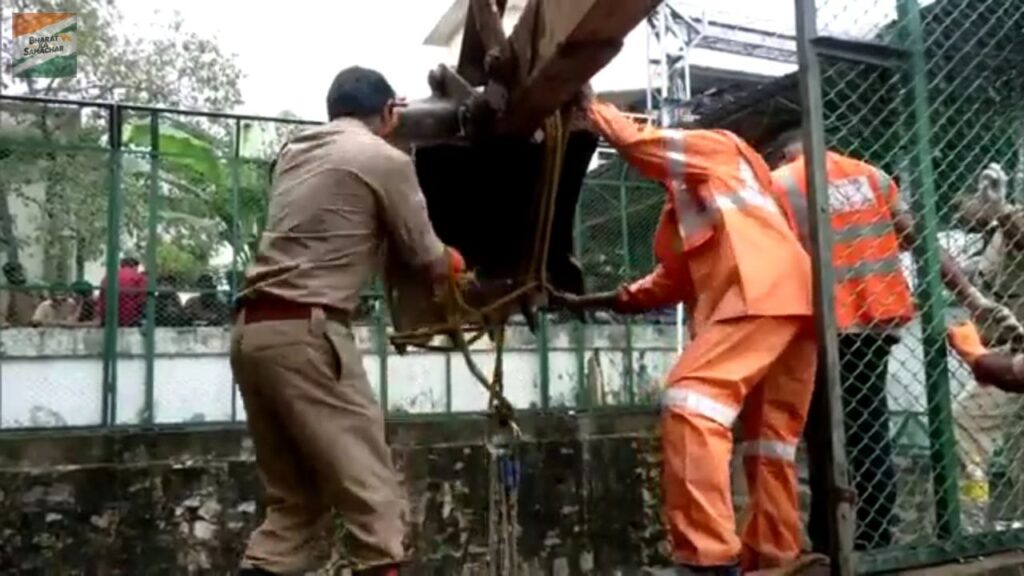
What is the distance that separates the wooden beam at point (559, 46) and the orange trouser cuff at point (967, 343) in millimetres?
1343

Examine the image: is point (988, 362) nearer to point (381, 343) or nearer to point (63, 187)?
point (381, 343)

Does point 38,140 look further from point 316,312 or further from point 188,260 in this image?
point 316,312

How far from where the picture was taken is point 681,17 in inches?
527

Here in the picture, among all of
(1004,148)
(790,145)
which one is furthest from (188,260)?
(1004,148)

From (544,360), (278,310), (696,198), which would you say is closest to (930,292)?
(696,198)

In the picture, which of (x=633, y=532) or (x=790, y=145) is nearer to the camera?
(x=790, y=145)

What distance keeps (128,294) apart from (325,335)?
3.20 m

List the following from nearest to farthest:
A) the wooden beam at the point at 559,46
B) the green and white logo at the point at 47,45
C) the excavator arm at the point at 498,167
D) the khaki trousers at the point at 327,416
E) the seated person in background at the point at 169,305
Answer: the wooden beam at the point at 559,46
the khaki trousers at the point at 327,416
the excavator arm at the point at 498,167
the seated person in background at the point at 169,305
the green and white logo at the point at 47,45

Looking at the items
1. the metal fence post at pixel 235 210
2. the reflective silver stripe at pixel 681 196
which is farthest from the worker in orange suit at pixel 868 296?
the metal fence post at pixel 235 210

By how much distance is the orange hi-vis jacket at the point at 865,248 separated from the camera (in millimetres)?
3166

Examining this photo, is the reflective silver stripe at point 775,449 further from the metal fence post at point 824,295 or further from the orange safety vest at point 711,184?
the orange safety vest at point 711,184

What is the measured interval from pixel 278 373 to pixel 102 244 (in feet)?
10.7

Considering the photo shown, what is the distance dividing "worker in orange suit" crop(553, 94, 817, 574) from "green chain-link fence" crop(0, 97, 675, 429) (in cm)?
291

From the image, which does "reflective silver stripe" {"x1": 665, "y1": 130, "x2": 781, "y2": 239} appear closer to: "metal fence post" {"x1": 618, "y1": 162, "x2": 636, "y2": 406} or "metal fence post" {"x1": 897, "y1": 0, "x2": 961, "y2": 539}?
"metal fence post" {"x1": 897, "y1": 0, "x2": 961, "y2": 539}
